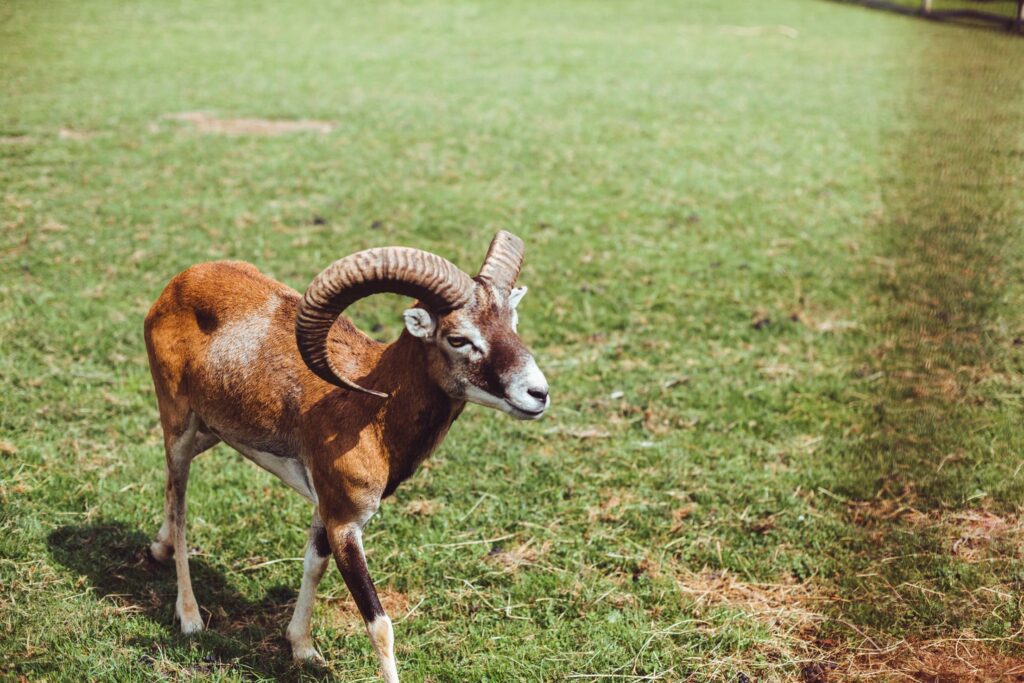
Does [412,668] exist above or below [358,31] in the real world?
below

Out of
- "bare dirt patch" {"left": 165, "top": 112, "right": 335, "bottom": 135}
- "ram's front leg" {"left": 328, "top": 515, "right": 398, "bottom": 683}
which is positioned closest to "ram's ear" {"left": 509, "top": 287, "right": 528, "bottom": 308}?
"ram's front leg" {"left": 328, "top": 515, "right": 398, "bottom": 683}

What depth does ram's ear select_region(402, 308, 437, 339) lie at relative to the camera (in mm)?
4285

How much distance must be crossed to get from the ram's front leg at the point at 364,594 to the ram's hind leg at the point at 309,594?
0.36 meters

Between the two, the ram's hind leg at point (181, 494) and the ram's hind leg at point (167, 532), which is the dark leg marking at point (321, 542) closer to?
the ram's hind leg at point (181, 494)

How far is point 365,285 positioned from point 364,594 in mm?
1461

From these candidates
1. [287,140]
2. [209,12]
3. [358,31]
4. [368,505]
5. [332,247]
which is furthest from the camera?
[209,12]

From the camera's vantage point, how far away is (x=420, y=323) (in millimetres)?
4324

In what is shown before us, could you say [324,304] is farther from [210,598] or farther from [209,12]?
[209,12]

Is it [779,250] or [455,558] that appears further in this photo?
[779,250]

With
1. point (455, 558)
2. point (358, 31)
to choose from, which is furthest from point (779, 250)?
point (358, 31)

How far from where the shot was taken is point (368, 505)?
4.45 metres

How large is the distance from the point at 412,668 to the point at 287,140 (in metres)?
11.0

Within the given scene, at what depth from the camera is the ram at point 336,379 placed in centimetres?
422

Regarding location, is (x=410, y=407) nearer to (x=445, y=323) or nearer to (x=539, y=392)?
(x=445, y=323)
